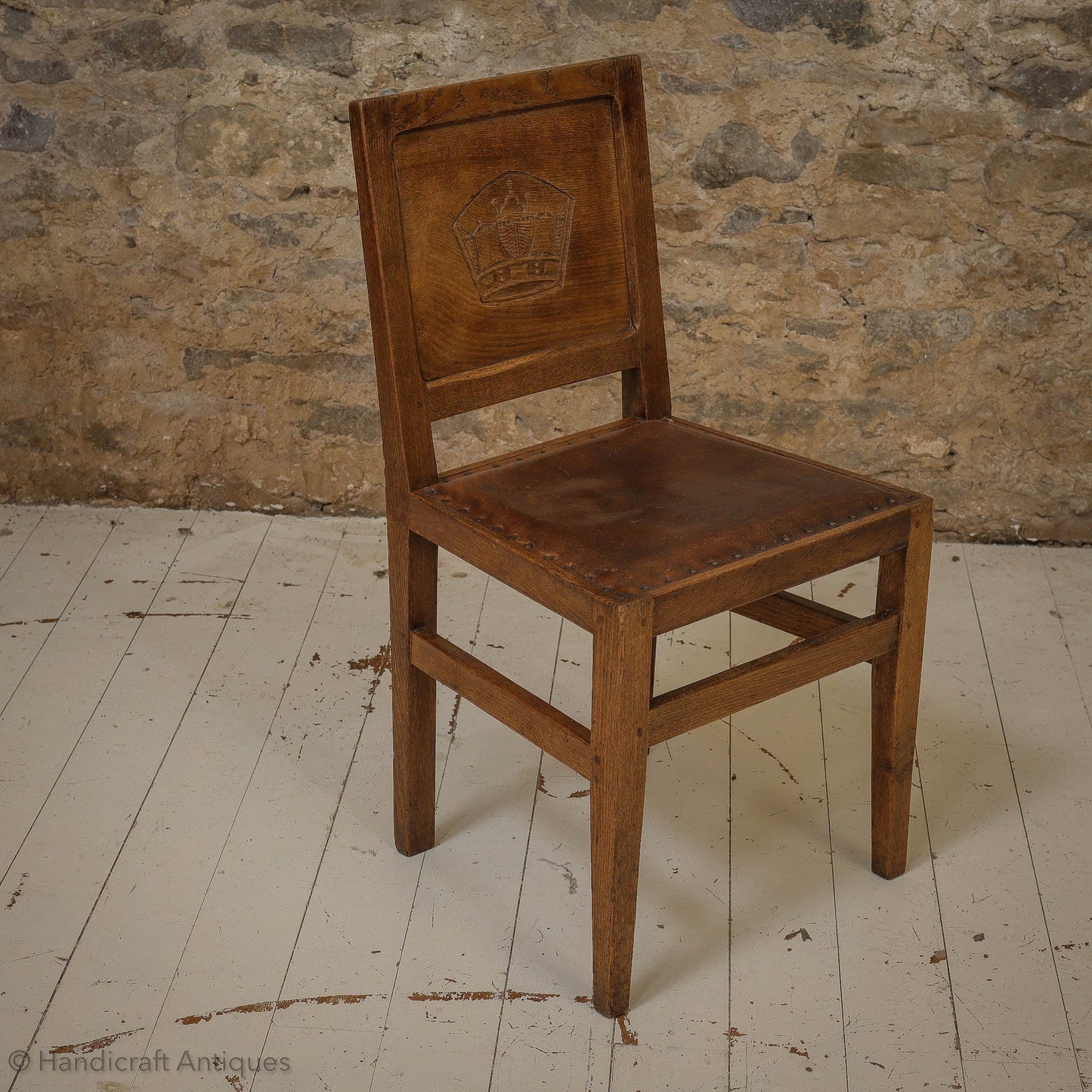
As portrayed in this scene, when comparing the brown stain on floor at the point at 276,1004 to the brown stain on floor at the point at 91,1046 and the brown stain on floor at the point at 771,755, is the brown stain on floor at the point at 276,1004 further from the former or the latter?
the brown stain on floor at the point at 771,755

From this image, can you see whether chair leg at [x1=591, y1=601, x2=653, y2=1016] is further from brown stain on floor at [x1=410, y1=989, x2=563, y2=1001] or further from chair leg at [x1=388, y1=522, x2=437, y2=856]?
chair leg at [x1=388, y1=522, x2=437, y2=856]

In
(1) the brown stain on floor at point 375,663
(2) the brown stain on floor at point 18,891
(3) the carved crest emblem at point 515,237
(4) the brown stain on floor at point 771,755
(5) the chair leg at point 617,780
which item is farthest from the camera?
(1) the brown stain on floor at point 375,663

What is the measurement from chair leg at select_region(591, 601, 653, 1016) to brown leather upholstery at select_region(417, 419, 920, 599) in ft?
0.16

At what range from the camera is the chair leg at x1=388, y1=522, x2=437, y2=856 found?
1724 millimetres

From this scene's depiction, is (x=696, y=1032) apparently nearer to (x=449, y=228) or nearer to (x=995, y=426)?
(x=449, y=228)

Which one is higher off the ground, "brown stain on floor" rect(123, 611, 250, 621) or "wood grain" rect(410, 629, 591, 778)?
"wood grain" rect(410, 629, 591, 778)

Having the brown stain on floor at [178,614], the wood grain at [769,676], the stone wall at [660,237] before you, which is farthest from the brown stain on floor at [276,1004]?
the stone wall at [660,237]

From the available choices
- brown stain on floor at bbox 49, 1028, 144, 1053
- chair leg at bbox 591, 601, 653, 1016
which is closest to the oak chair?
chair leg at bbox 591, 601, 653, 1016

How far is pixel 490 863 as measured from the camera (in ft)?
6.15

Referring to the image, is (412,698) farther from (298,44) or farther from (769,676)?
(298,44)

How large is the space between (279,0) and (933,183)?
1.22 meters

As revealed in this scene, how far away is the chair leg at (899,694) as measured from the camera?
5.48 ft

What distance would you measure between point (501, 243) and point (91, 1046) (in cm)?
105

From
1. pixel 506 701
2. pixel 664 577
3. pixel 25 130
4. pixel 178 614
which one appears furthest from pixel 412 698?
pixel 25 130
